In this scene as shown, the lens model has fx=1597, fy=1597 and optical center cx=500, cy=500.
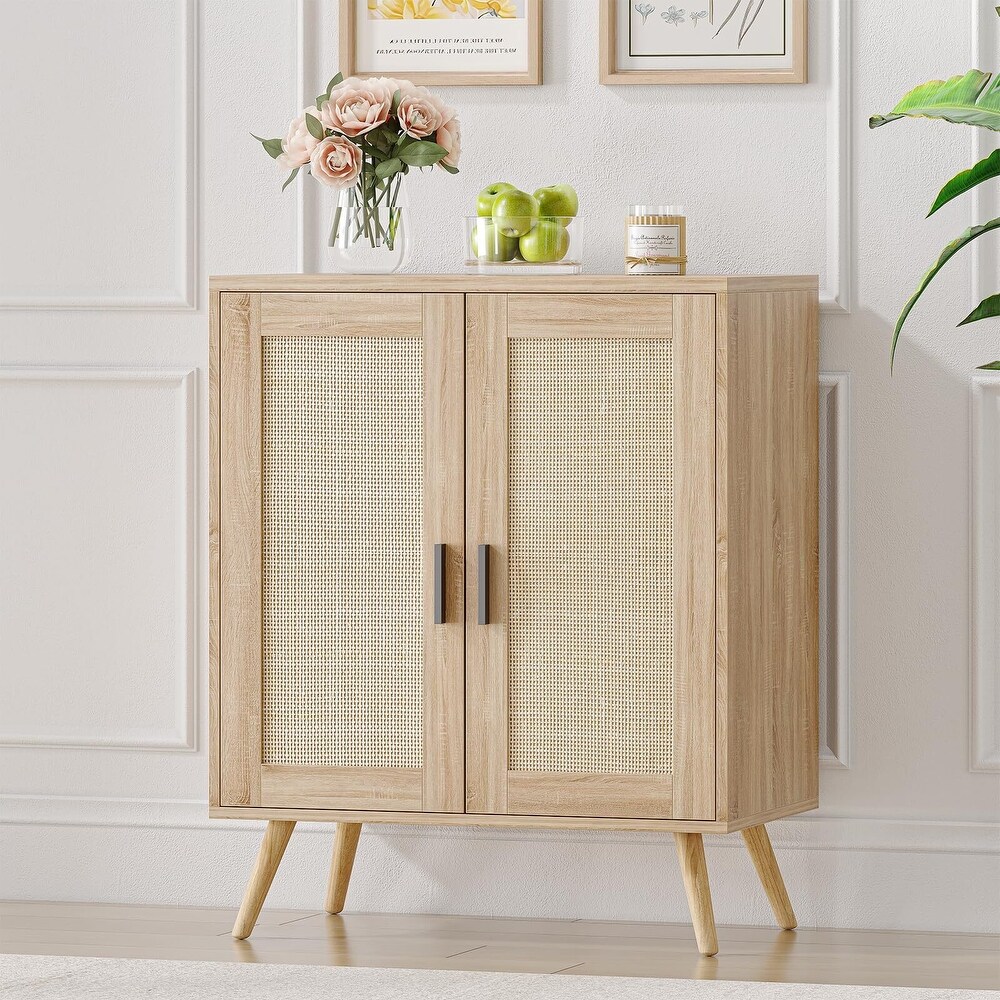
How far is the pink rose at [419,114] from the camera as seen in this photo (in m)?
2.58

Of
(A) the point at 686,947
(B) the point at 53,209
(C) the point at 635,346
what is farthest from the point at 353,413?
(A) the point at 686,947

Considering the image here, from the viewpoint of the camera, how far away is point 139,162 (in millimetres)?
2975

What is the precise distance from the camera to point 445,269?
2.92m

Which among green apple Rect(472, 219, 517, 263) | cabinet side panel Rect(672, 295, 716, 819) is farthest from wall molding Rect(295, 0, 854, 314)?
green apple Rect(472, 219, 517, 263)

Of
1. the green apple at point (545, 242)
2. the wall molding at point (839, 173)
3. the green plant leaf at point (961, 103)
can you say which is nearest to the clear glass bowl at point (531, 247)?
the green apple at point (545, 242)

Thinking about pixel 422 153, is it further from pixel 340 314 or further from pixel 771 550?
pixel 771 550

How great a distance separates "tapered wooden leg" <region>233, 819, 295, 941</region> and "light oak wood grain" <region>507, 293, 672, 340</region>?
92cm

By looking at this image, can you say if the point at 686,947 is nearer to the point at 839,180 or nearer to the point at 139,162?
the point at 839,180

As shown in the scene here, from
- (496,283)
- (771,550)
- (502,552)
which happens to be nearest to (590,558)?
(502,552)

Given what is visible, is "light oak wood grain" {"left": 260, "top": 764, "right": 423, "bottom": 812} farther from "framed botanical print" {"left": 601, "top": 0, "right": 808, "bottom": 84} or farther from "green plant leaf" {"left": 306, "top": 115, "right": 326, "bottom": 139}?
"framed botanical print" {"left": 601, "top": 0, "right": 808, "bottom": 84}

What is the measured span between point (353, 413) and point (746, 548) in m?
0.66

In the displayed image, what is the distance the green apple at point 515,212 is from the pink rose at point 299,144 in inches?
12.5

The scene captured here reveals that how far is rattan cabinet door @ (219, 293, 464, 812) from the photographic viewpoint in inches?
99.2

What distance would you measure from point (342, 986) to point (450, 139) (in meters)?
1.35
